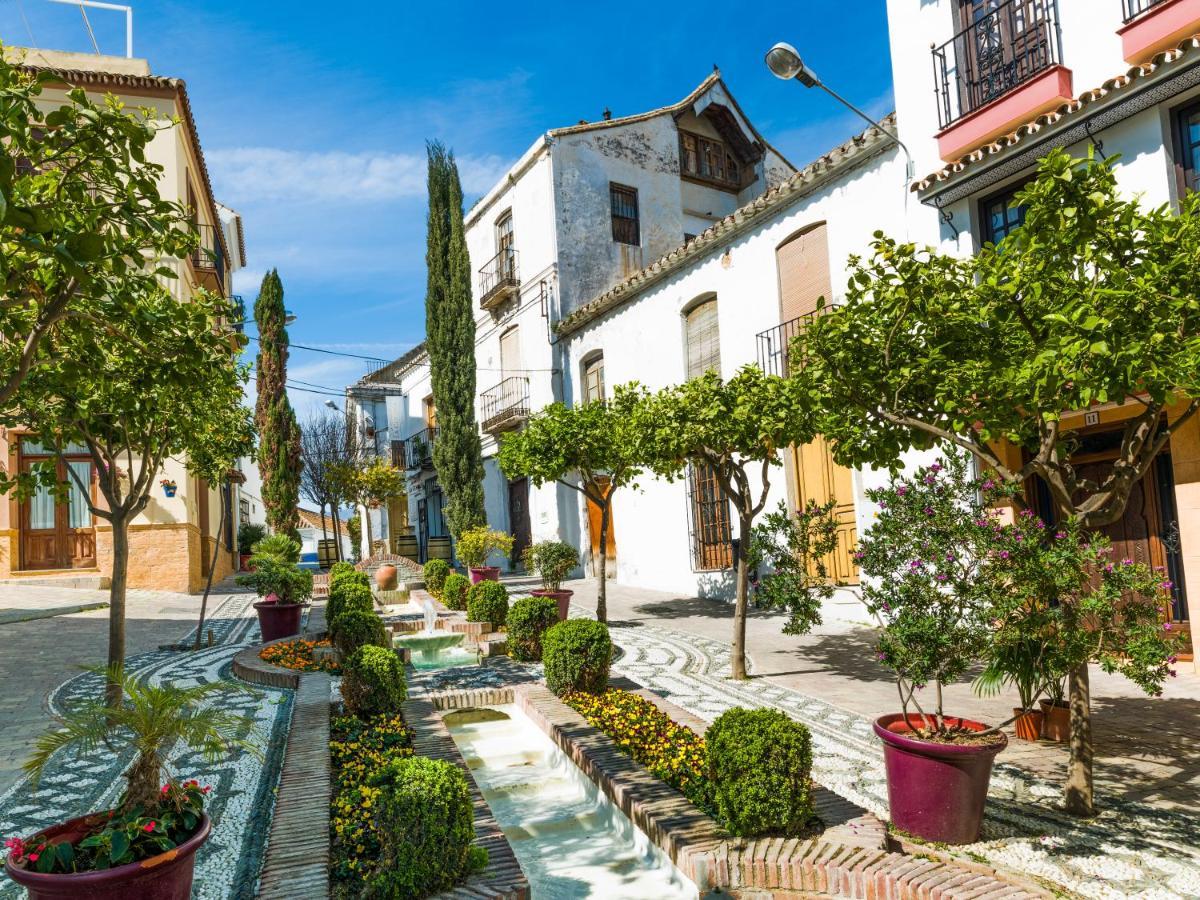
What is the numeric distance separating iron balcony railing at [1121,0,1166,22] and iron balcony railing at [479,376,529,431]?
47.5 ft

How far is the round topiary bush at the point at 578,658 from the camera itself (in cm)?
725

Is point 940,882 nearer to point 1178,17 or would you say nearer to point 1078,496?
point 1078,496

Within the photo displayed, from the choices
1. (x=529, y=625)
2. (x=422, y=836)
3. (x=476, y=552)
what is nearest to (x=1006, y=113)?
(x=529, y=625)

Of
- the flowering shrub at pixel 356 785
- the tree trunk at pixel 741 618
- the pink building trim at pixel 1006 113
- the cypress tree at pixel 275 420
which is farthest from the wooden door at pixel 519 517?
the flowering shrub at pixel 356 785

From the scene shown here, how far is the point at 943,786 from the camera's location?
427 centimetres

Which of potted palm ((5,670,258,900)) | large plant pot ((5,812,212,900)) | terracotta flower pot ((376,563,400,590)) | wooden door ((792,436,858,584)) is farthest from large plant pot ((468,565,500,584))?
large plant pot ((5,812,212,900))

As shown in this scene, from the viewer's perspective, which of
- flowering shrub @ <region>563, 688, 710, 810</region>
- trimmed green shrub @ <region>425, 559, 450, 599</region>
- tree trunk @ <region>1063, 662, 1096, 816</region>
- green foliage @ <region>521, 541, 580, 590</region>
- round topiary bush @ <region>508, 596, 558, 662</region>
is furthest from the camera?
trimmed green shrub @ <region>425, 559, 450, 599</region>

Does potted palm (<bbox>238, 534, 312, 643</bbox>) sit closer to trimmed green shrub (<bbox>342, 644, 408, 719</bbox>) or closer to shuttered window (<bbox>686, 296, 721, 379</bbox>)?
trimmed green shrub (<bbox>342, 644, 408, 719</bbox>)

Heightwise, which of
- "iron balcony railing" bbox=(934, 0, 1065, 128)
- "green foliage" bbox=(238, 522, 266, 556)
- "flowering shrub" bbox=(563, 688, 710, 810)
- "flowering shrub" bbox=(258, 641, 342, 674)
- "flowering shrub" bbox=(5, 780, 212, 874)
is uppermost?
"iron balcony railing" bbox=(934, 0, 1065, 128)

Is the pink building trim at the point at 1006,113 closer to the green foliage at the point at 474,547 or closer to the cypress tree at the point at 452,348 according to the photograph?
the green foliage at the point at 474,547

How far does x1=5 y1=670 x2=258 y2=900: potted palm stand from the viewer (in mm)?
3047

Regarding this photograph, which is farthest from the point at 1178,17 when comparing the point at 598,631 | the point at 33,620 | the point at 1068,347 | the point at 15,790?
the point at 33,620

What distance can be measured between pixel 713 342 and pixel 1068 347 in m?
11.5

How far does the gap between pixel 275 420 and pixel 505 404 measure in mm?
6734
